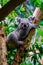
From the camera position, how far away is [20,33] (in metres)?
1.45

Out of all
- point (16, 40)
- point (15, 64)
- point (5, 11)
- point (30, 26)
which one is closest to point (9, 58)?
point (15, 64)

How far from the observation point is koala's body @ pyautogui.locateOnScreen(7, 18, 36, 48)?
51.8 inches

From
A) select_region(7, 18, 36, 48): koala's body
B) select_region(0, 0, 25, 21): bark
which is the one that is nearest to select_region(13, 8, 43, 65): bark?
select_region(7, 18, 36, 48): koala's body

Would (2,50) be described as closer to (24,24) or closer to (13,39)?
(13,39)

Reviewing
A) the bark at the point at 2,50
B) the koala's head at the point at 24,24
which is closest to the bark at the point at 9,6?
the bark at the point at 2,50

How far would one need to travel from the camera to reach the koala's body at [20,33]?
1316 millimetres

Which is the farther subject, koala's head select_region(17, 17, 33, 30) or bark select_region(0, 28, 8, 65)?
koala's head select_region(17, 17, 33, 30)

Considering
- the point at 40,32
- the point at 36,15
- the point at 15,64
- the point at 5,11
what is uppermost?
the point at 5,11

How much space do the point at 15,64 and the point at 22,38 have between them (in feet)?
0.96

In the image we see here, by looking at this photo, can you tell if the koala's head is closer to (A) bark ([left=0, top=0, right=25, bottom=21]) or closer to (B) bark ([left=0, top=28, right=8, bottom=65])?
(B) bark ([left=0, top=28, right=8, bottom=65])

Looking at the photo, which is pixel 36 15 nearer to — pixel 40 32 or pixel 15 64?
pixel 40 32

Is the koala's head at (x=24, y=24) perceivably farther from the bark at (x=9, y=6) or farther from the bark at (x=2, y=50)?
the bark at (x=9, y=6)

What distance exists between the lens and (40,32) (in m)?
1.25

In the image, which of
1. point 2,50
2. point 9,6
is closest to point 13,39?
point 2,50
